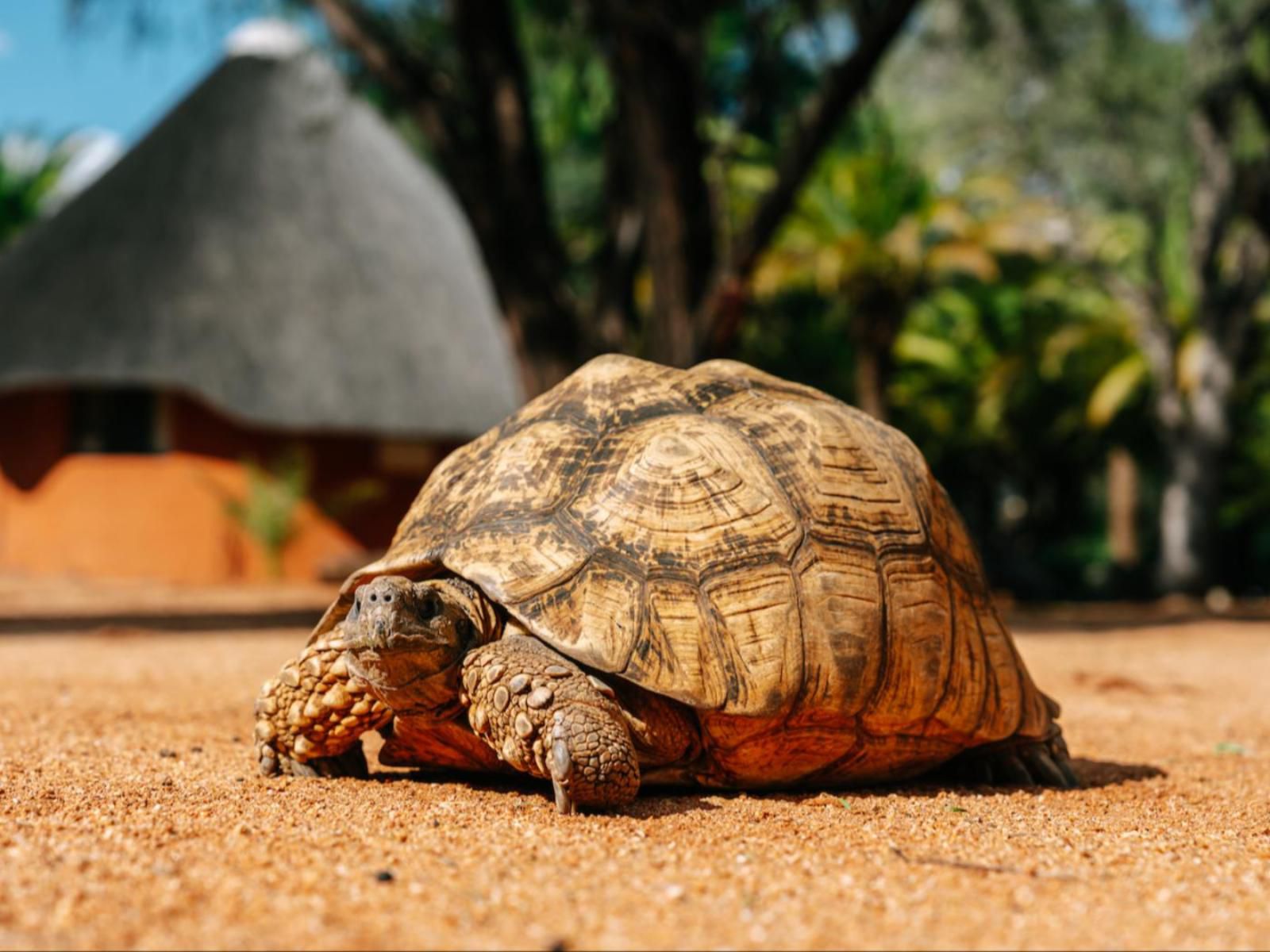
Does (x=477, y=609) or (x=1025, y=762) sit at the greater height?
(x=477, y=609)

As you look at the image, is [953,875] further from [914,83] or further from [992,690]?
[914,83]

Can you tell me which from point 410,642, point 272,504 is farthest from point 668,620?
point 272,504

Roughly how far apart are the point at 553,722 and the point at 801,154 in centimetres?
710

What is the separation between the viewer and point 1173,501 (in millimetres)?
17609

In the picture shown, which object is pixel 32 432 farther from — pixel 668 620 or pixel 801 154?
pixel 668 620

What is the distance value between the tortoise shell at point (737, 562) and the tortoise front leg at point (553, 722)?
0.24 feet

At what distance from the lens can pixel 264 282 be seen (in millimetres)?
18297

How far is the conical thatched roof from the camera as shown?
17031 millimetres

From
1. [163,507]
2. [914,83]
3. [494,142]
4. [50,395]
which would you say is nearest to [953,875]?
[494,142]

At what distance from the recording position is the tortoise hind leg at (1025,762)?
161 inches

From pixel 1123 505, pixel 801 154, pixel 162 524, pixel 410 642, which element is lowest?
pixel 1123 505

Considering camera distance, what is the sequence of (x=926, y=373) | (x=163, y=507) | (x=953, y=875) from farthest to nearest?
(x=926, y=373) < (x=163, y=507) < (x=953, y=875)

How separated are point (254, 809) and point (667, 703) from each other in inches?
39.7

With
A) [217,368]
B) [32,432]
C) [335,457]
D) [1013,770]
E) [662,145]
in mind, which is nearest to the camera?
[1013,770]
